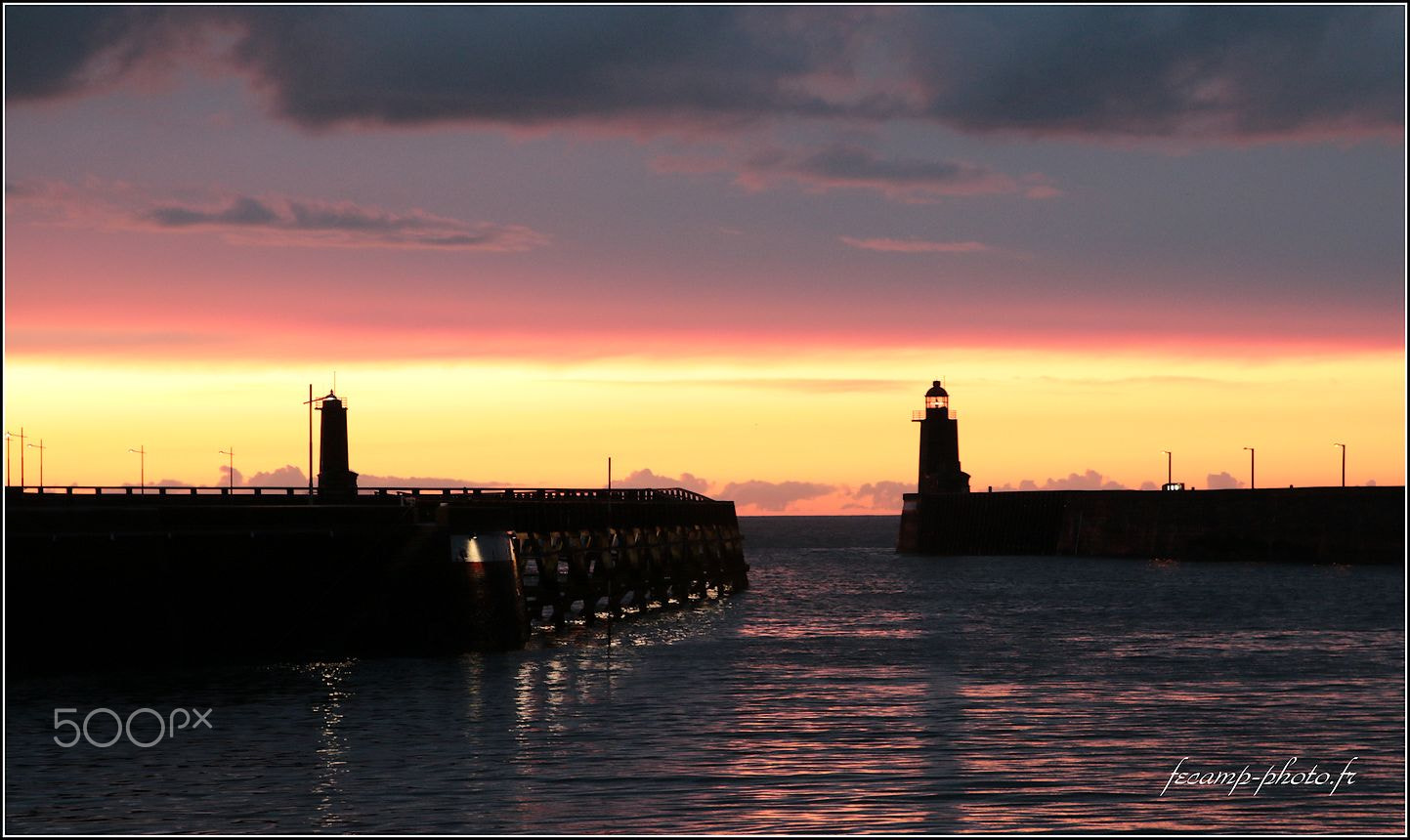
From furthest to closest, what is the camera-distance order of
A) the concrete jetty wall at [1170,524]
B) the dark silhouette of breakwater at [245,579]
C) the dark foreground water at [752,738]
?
the concrete jetty wall at [1170,524]
the dark silhouette of breakwater at [245,579]
the dark foreground water at [752,738]

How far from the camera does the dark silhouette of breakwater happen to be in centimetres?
4416

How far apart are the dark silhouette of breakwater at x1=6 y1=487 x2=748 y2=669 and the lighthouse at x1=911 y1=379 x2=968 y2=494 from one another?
84698 millimetres

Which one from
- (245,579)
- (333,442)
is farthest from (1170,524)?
(245,579)

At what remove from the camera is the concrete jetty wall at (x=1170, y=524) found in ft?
379

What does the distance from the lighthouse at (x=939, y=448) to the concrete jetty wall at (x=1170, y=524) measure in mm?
990

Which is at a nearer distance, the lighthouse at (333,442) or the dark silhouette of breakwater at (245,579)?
the dark silhouette of breakwater at (245,579)

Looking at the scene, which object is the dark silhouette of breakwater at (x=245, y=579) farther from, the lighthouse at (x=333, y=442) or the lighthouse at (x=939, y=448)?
the lighthouse at (x=939, y=448)

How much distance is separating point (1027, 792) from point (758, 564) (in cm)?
12508

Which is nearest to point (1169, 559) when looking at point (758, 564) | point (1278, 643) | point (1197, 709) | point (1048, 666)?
point (758, 564)

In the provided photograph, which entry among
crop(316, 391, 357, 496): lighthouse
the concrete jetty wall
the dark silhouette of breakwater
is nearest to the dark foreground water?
the dark silhouette of breakwater

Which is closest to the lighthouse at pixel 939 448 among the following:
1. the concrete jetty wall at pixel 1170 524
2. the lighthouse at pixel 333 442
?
the concrete jetty wall at pixel 1170 524

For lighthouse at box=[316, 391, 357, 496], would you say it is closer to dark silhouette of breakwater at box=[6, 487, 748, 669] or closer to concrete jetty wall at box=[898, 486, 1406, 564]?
dark silhouette of breakwater at box=[6, 487, 748, 669]

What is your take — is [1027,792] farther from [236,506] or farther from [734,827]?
[236,506]

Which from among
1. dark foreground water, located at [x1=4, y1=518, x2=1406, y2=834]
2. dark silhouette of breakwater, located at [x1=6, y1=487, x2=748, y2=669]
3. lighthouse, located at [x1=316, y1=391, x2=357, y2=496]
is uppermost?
lighthouse, located at [x1=316, y1=391, x2=357, y2=496]
